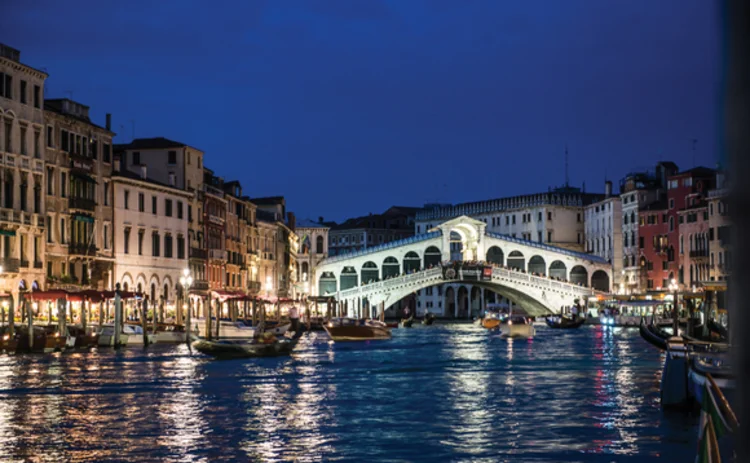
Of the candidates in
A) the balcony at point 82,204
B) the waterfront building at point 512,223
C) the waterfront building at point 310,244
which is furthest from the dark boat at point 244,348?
the waterfront building at point 310,244

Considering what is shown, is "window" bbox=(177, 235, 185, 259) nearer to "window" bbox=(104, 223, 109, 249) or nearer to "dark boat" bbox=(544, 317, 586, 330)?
"window" bbox=(104, 223, 109, 249)

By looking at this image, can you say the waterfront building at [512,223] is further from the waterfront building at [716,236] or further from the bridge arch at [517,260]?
the waterfront building at [716,236]

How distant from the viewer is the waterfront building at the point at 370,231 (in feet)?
296

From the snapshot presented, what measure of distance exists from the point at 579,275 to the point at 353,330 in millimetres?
32721

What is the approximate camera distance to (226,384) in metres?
18.1

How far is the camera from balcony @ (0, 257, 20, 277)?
95.1 ft

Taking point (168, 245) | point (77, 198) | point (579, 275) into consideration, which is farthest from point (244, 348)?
point (579, 275)

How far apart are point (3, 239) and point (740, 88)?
3031 cm

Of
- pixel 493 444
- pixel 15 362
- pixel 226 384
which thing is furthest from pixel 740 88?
pixel 15 362

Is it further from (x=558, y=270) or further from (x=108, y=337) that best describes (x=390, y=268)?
(x=108, y=337)

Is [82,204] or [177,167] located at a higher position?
[177,167]

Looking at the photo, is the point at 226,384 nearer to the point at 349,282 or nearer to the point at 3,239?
the point at 3,239

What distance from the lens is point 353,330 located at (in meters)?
38.4

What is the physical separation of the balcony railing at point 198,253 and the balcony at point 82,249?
356 inches
